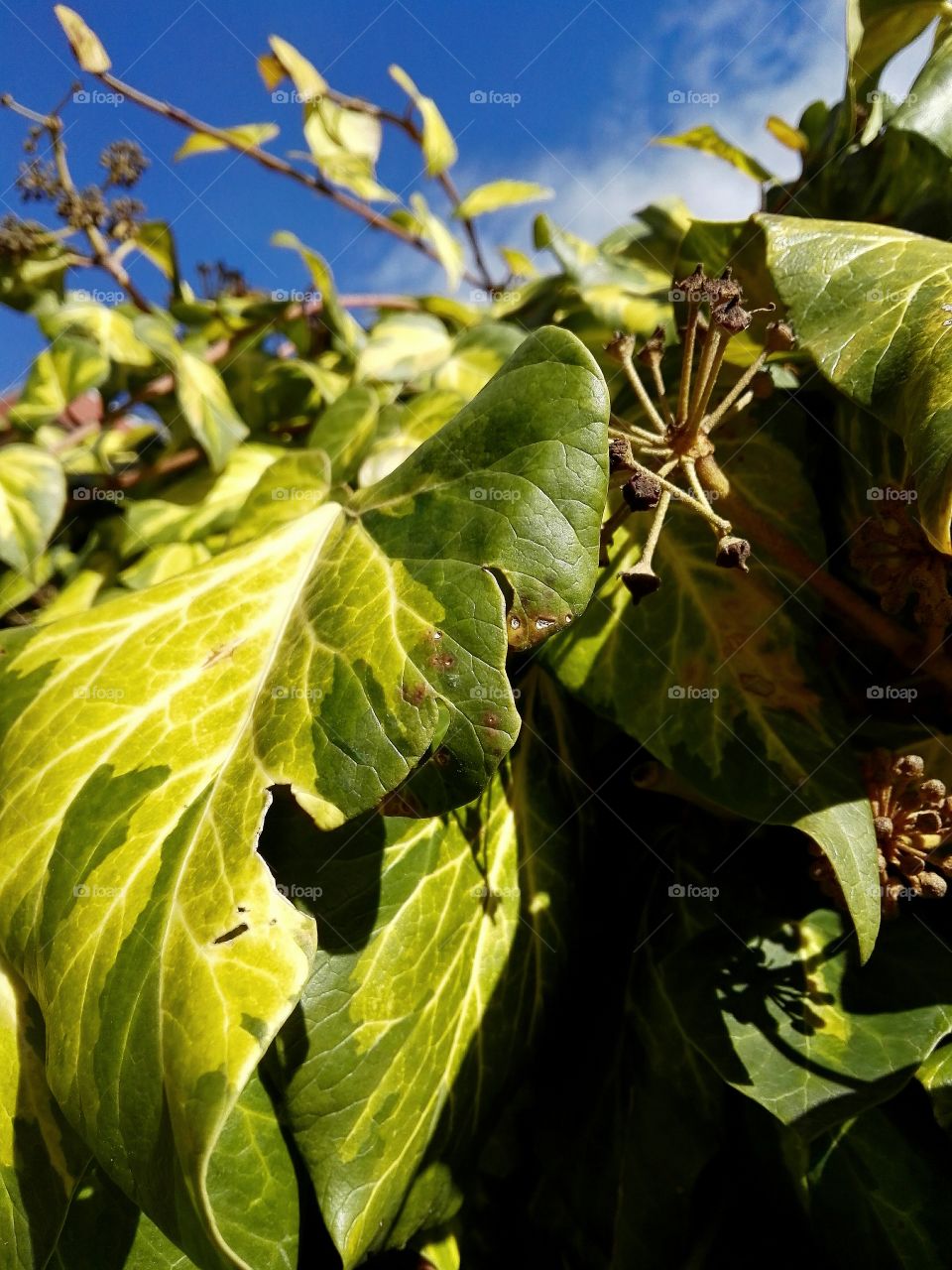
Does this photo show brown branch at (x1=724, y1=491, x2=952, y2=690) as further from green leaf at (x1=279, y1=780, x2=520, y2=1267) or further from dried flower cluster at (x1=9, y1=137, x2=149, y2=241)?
dried flower cluster at (x1=9, y1=137, x2=149, y2=241)

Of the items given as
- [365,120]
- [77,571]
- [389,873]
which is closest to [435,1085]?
[389,873]

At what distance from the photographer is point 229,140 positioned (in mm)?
1049

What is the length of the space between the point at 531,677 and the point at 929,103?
0.42m

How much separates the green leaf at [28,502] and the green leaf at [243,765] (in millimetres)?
401

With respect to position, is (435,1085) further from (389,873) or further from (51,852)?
(51,852)

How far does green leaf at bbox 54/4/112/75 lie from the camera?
97 cm

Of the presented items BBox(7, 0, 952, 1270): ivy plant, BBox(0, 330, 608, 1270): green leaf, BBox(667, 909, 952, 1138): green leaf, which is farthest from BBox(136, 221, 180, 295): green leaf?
BBox(667, 909, 952, 1138): green leaf

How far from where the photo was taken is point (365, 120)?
3.66 feet

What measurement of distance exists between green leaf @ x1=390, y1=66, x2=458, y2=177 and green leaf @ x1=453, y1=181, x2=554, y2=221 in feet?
0.18

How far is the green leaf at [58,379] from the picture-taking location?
972 millimetres

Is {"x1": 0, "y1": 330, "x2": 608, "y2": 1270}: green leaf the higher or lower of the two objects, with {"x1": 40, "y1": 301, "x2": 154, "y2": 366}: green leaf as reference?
lower

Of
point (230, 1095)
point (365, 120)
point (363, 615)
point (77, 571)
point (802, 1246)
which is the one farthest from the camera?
point (365, 120)

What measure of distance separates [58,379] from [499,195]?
542 mm

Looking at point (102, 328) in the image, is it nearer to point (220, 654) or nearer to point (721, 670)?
point (220, 654)
